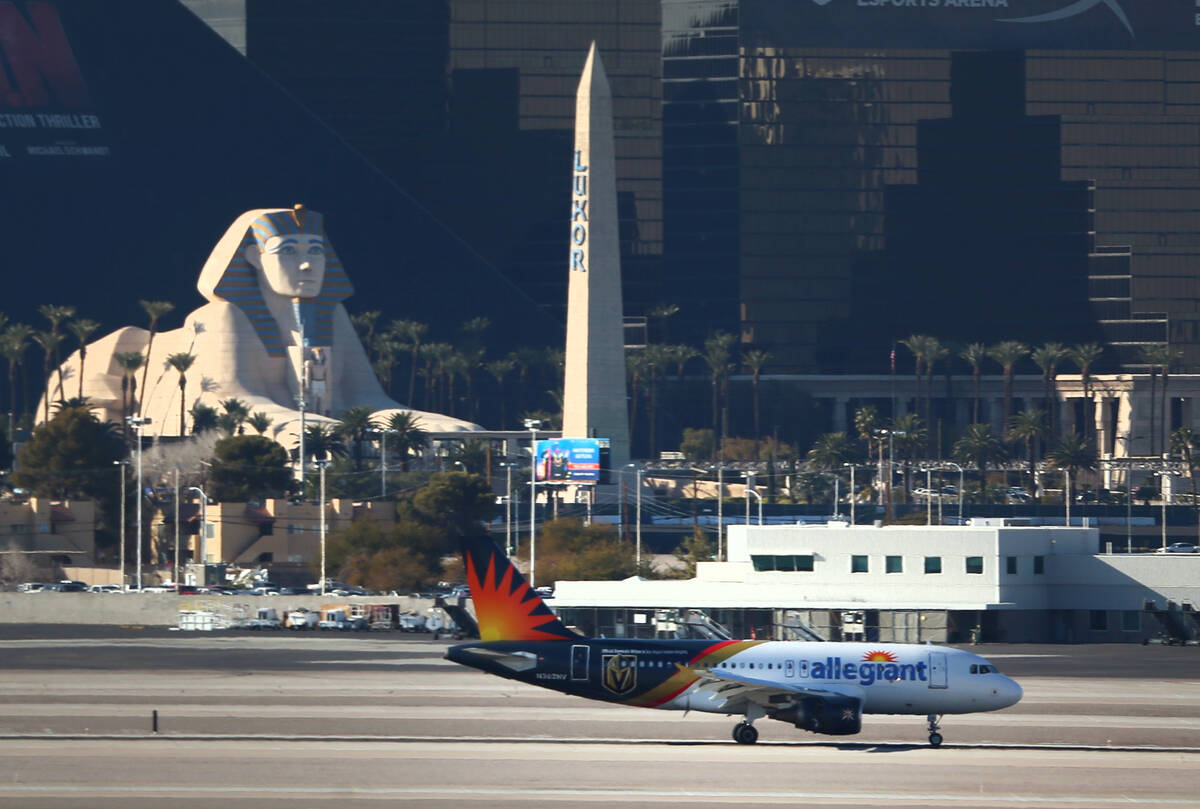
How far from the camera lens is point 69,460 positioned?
16262cm

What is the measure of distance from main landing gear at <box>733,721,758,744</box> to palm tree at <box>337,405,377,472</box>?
432 ft

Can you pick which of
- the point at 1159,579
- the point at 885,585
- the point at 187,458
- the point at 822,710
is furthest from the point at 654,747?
the point at 187,458

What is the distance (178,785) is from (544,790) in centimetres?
852

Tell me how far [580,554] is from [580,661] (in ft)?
275

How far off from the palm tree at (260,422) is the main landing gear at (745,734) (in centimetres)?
14100

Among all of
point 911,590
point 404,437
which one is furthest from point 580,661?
point 404,437

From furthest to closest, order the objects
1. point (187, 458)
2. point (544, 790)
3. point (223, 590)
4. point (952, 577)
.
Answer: point (187, 458), point (223, 590), point (952, 577), point (544, 790)

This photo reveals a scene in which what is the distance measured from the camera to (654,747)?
55625 mm

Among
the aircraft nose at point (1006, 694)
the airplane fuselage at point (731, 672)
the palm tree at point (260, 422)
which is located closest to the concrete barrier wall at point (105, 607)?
the airplane fuselage at point (731, 672)

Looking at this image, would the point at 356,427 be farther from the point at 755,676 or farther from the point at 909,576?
the point at 755,676

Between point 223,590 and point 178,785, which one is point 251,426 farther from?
point 178,785

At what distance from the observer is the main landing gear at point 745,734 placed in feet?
184

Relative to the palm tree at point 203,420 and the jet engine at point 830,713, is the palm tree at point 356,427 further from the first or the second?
the jet engine at point 830,713

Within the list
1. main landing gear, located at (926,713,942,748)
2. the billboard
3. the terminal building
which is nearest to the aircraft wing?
main landing gear, located at (926,713,942,748)
